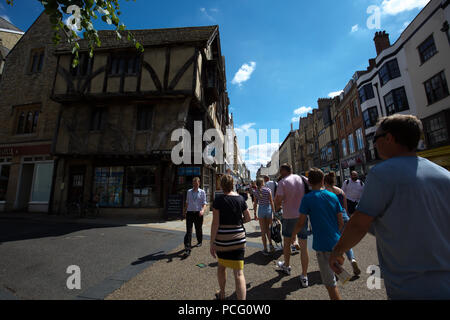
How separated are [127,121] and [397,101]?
866 inches

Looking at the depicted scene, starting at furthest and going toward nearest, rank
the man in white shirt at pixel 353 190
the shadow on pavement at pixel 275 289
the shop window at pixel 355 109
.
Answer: the shop window at pixel 355 109 → the man in white shirt at pixel 353 190 → the shadow on pavement at pixel 275 289

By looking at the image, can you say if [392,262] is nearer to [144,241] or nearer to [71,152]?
[144,241]

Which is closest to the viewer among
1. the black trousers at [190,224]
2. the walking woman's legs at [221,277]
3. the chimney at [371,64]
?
the walking woman's legs at [221,277]

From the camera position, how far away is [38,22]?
15016 mm

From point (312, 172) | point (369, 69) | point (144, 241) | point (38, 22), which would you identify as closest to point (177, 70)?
point (144, 241)

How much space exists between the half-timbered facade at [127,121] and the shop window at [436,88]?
16115mm

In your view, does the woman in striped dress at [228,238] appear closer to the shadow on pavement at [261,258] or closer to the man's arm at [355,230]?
the man's arm at [355,230]

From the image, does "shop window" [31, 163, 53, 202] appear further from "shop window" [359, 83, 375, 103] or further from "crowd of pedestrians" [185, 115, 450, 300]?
"shop window" [359, 83, 375, 103]

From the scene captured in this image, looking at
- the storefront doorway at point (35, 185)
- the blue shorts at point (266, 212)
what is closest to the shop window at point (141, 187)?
the storefront doorway at point (35, 185)

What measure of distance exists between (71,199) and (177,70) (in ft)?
33.6

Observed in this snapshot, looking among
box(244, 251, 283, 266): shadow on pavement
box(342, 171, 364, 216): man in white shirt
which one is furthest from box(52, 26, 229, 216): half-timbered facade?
box(342, 171, 364, 216): man in white shirt

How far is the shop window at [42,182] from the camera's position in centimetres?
1270
